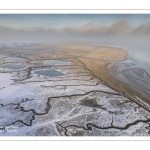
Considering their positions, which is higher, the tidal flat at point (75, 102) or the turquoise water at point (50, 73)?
the turquoise water at point (50, 73)

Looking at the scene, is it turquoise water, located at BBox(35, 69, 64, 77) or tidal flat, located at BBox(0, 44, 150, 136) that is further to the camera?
turquoise water, located at BBox(35, 69, 64, 77)

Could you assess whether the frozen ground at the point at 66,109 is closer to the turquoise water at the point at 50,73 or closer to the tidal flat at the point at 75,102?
the tidal flat at the point at 75,102

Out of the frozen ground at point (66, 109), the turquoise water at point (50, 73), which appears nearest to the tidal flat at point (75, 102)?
the frozen ground at point (66, 109)

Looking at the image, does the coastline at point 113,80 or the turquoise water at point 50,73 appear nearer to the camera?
the coastline at point 113,80

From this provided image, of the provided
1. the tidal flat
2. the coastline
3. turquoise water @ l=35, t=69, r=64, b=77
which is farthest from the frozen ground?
→ turquoise water @ l=35, t=69, r=64, b=77

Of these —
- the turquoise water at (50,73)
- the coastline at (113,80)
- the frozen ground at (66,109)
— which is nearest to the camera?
the frozen ground at (66,109)

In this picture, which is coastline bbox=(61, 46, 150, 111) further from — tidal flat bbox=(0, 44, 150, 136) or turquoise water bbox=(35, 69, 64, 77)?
turquoise water bbox=(35, 69, 64, 77)
